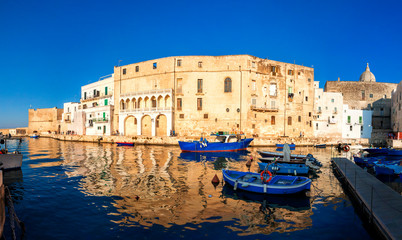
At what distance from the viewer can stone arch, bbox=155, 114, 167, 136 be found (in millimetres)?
40375

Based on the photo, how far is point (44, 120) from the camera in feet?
232

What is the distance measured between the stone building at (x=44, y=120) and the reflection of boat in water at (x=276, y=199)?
70553mm

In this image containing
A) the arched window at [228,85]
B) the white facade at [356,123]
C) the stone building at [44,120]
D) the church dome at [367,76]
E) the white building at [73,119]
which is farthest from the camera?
the stone building at [44,120]

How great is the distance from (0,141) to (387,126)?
55848 millimetres

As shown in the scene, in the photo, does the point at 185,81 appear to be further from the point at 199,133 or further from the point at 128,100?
the point at 128,100

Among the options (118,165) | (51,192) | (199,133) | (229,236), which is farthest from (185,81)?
(229,236)

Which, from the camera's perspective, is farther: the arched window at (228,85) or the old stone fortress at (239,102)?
the arched window at (228,85)

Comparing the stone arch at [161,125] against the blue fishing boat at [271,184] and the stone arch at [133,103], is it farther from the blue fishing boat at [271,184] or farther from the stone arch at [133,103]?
the blue fishing boat at [271,184]

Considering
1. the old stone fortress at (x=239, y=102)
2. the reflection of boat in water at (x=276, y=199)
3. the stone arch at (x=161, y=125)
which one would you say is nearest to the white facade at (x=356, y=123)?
the old stone fortress at (x=239, y=102)

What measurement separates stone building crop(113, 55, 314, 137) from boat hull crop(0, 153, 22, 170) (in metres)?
22.7

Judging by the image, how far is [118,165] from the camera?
1908 cm

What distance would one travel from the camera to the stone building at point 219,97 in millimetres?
38375

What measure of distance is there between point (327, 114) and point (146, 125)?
108 ft

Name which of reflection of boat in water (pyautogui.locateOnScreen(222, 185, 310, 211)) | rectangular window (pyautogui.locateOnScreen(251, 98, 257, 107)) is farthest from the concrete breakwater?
reflection of boat in water (pyautogui.locateOnScreen(222, 185, 310, 211))
